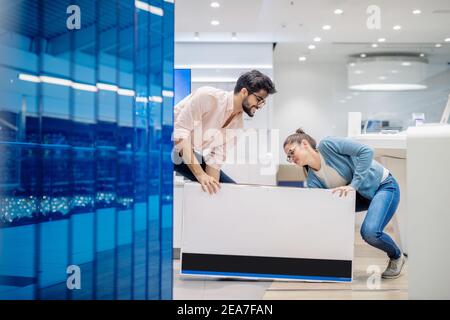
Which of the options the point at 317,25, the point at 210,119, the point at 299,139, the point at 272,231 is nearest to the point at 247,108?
the point at 210,119

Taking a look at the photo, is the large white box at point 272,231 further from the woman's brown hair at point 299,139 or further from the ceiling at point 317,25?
the ceiling at point 317,25

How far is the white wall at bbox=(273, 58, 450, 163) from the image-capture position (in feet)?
8.19

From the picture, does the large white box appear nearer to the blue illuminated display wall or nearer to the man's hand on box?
the man's hand on box

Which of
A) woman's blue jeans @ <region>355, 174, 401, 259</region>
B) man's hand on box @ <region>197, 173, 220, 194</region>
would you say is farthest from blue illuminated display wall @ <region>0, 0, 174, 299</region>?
woman's blue jeans @ <region>355, 174, 401, 259</region>

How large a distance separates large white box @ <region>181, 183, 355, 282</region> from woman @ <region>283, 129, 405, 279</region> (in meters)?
0.20

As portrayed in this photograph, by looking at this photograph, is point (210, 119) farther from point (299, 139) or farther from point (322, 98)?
point (322, 98)

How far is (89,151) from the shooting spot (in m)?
1.52

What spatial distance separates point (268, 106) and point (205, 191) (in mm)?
549

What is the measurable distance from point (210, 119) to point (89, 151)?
2.73ft

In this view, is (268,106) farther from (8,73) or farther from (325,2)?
(8,73)

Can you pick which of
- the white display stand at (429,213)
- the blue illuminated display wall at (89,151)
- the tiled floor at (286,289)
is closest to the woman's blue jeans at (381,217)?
the tiled floor at (286,289)

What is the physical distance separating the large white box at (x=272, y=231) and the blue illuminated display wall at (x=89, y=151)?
2.07 ft

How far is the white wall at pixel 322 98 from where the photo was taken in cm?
250

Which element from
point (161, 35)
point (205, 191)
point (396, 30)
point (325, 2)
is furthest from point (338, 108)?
point (161, 35)
